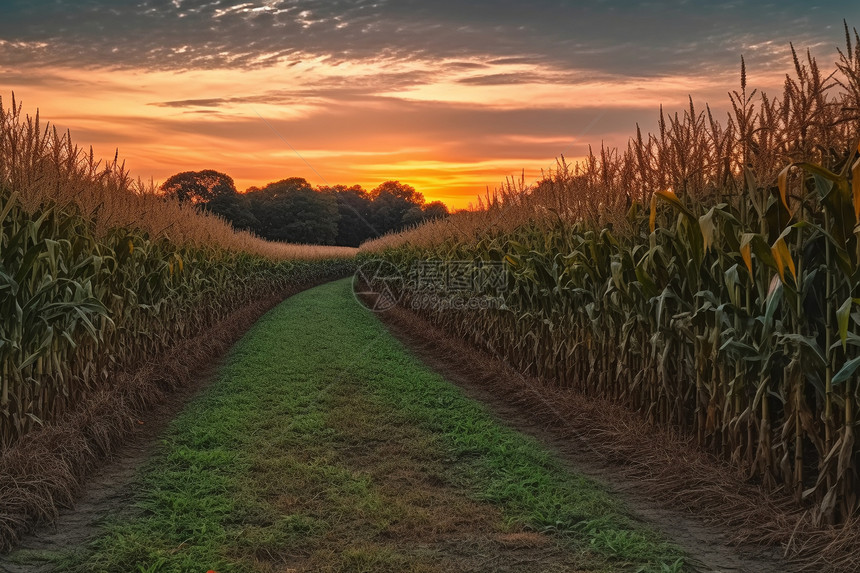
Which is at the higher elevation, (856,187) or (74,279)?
(856,187)

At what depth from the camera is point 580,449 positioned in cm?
707

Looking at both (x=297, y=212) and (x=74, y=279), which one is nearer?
(x=74, y=279)

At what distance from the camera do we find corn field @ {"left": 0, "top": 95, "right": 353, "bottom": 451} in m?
5.89

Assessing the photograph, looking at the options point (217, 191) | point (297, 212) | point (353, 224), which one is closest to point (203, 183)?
point (217, 191)

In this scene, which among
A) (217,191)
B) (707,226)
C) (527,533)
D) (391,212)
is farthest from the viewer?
(391,212)

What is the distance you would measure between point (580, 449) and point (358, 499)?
2717 mm

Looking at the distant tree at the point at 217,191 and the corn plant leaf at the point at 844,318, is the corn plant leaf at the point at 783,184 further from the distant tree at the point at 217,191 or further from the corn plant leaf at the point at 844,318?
the distant tree at the point at 217,191

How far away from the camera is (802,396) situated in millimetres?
4586

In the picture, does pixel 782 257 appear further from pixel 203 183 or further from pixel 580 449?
pixel 203 183

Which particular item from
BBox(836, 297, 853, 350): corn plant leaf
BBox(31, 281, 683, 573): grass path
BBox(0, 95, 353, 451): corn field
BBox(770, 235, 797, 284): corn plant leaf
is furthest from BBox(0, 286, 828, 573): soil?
BBox(770, 235, 797, 284): corn plant leaf

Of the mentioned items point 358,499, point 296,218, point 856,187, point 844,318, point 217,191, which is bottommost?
point 358,499

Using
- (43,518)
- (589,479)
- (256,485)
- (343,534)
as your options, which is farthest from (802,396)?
(43,518)

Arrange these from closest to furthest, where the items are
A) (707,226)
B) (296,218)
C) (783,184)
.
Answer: (783,184) → (707,226) → (296,218)

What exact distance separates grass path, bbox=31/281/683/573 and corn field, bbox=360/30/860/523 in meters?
1.21
